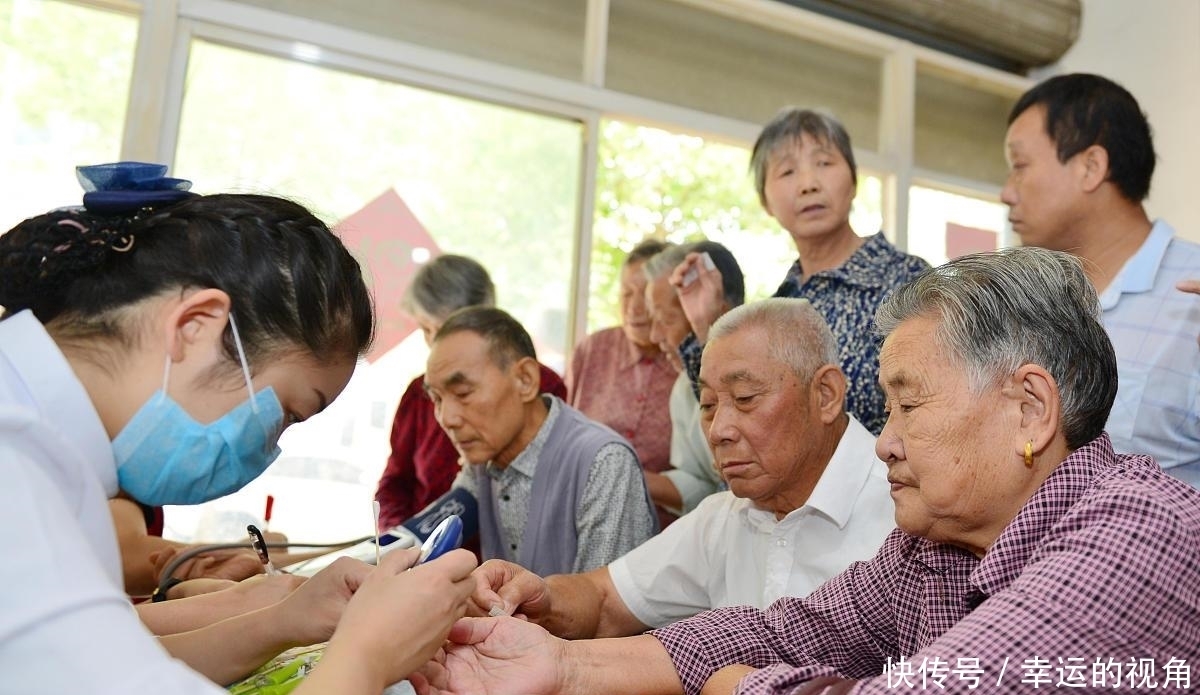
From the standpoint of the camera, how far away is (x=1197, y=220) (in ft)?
14.3

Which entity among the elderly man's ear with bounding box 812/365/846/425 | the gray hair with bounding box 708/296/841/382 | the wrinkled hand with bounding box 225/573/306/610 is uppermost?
the gray hair with bounding box 708/296/841/382

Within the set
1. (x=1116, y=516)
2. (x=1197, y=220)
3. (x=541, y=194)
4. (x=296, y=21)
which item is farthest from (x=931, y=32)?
(x=1116, y=516)

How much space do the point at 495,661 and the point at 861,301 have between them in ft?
4.73

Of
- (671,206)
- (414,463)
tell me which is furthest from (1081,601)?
(671,206)

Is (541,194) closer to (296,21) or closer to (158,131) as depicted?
(296,21)

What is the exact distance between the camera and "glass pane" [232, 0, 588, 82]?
3.79 meters

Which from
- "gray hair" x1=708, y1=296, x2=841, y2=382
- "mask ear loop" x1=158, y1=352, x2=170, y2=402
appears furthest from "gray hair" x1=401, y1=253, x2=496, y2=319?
"mask ear loop" x1=158, y1=352, x2=170, y2=402

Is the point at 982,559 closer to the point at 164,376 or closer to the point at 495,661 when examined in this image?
the point at 495,661

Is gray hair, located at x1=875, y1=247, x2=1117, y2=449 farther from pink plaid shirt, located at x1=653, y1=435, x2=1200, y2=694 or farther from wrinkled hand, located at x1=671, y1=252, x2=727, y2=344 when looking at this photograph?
wrinkled hand, located at x1=671, y1=252, x2=727, y2=344

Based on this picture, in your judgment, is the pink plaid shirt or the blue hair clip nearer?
the pink plaid shirt

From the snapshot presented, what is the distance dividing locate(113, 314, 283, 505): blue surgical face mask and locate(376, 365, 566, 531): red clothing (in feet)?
6.08

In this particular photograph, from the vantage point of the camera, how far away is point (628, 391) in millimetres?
3322

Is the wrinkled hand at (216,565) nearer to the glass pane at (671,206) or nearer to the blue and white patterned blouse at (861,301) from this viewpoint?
the blue and white patterned blouse at (861,301)

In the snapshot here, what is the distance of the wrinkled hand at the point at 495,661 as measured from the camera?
1312 millimetres
